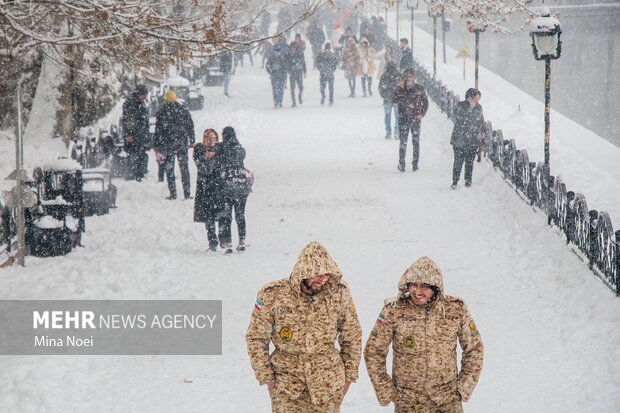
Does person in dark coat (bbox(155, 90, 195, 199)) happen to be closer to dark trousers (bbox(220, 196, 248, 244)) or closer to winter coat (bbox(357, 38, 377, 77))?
dark trousers (bbox(220, 196, 248, 244))

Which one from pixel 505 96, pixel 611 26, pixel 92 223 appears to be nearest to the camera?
pixel 92 223

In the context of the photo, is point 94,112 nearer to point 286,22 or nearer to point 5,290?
point 5,290

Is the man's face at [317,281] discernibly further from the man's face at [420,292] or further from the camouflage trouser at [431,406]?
the camouflage trouser at [431,406]

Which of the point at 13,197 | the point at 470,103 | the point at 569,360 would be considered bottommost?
the point at 569,360

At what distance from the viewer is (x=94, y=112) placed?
59.4 ft

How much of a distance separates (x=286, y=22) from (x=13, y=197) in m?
30.2

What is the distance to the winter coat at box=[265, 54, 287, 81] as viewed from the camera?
23719 millimetres

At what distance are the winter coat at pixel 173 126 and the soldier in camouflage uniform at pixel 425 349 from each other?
9.48 metres

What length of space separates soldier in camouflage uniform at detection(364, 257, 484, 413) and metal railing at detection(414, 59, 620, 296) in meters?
3.90

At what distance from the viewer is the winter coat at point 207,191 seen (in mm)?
10609

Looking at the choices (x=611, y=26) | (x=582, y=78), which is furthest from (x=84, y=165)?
(x=611, y=26)

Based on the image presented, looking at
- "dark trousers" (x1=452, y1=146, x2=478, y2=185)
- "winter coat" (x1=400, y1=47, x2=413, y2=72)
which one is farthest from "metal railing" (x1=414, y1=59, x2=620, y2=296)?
"winter coat" (x1=400, y1=47, x2=413, y2=72)

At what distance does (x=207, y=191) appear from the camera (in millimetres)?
10648

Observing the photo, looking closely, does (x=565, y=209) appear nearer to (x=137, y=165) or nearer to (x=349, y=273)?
(x=349, y=273)
